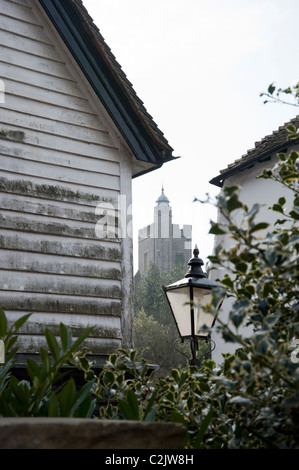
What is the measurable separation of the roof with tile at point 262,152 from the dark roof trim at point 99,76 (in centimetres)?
535

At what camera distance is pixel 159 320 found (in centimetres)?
5238

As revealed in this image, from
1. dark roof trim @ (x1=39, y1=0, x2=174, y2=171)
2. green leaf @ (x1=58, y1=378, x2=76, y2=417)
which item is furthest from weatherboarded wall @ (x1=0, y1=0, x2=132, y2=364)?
green leaf @ (x1=58, y1=378, x2=76, y2=417)

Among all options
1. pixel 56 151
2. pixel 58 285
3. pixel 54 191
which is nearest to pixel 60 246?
pixel 58 285

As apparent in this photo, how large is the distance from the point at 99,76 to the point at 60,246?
1914 millimetres

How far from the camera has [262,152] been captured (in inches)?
476

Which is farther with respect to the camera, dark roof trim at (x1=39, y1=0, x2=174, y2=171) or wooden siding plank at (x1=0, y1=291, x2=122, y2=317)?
dark roof trim at (x1=39, y1=0, x2=174, y2=171)

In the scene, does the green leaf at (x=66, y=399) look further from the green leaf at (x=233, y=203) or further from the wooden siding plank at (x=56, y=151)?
the wooden siding plank at (x=56, y=151)

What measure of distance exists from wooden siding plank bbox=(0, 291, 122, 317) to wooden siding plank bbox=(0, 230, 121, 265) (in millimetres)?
422

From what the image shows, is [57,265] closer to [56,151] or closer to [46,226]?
[46,226]

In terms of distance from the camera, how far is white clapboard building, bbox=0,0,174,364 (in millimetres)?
5871

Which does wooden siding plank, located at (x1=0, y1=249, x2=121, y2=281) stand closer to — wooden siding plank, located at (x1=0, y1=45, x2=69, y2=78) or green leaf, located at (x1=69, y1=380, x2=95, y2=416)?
wooden siding plank, located at (x1=0, y1=45, x2=69, y2=78)

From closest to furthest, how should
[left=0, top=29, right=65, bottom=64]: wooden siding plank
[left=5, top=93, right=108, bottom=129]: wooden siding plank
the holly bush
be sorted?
the holly bush
[left=5, top=93, right=108, bottom=129]: wooden siding plank
[left=0, top=29, right=65, bottom=64]: wooden siding plank
